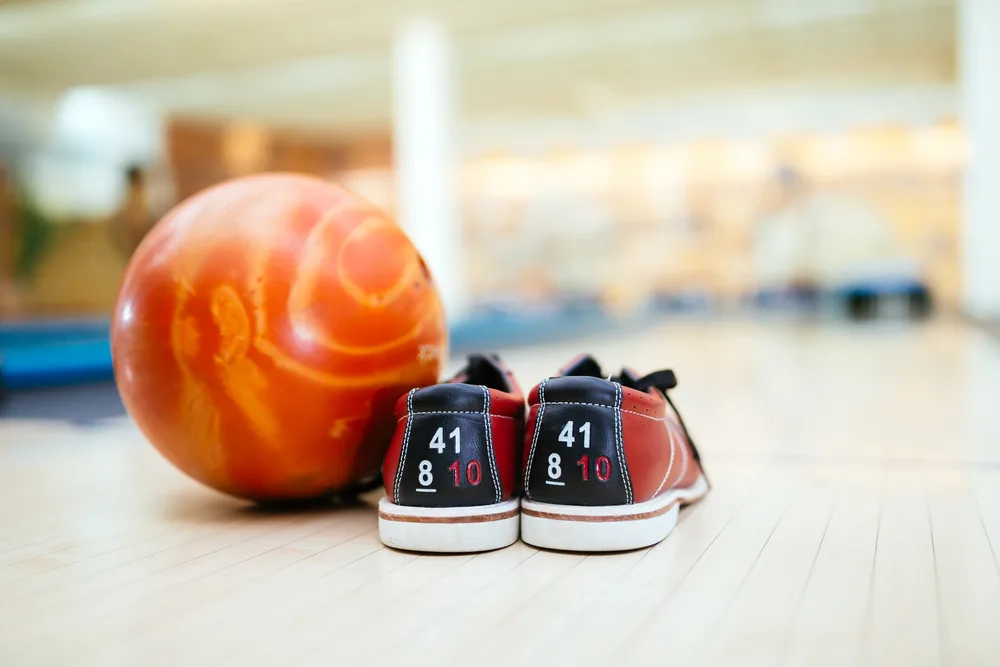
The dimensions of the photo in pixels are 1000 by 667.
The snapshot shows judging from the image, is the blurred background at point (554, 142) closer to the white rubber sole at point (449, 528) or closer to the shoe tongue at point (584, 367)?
the shoe tongue at point (584, 367)

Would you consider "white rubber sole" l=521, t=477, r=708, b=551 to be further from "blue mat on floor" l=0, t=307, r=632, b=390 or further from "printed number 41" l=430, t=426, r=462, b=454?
"blue mat on floor" l=0, t=307, r=632, b=390

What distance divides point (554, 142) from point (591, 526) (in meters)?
14.2

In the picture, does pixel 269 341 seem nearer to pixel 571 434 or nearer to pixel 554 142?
pixel 571 434

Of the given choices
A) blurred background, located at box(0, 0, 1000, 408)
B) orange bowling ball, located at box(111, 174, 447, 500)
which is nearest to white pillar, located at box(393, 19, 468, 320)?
blurred background, located at box(0, 0, 1000, 408)

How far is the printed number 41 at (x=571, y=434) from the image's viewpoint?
137 centimetres

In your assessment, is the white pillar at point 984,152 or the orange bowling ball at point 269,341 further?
the white pillar at point 984,152

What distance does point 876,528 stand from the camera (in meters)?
1.49

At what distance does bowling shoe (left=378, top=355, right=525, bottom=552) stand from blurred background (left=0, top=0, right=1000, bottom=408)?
5.63m

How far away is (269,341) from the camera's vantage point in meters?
1.50

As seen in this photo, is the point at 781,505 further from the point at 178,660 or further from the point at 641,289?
the point at 641,289

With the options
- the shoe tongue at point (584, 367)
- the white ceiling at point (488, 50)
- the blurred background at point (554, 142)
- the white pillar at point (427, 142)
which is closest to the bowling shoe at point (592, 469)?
the shoe tongue at point (584, 367)

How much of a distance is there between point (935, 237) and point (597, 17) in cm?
722

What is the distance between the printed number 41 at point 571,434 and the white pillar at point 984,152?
8.13 m

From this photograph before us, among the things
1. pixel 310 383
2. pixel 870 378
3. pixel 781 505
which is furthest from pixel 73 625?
pixel 870 378
